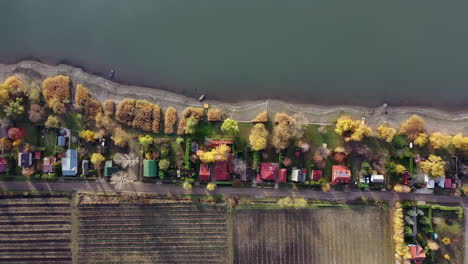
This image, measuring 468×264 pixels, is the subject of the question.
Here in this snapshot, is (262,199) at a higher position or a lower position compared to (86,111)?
lower

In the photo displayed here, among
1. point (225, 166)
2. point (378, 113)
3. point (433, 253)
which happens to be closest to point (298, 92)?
point (378, 113)

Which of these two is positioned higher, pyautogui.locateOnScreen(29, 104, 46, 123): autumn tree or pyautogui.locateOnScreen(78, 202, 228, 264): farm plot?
pyautogui.locateOnScreen(29, 104, 46, 123): autumn tree

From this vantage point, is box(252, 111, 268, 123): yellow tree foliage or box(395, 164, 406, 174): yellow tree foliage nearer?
box(395, 164, 406, 174): yellow tree foliage

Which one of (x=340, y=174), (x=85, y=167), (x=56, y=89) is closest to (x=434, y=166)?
(x=340, y=174)

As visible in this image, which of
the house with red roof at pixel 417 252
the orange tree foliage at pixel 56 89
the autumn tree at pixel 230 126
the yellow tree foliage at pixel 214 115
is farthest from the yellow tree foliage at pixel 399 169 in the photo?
the orange tree foliage at pixel 56 89

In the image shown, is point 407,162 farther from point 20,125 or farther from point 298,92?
point 20,125

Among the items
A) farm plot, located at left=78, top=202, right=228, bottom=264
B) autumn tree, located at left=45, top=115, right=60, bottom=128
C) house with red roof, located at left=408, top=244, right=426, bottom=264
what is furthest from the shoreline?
house with red roof, located at left=408, top=244, right=426, bottom=264

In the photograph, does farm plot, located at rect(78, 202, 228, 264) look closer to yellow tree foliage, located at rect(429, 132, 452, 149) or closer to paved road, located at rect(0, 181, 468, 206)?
paved road, located at rect(0, 181, 468, 206)

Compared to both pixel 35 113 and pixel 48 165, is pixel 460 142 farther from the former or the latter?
pixel 35 113
